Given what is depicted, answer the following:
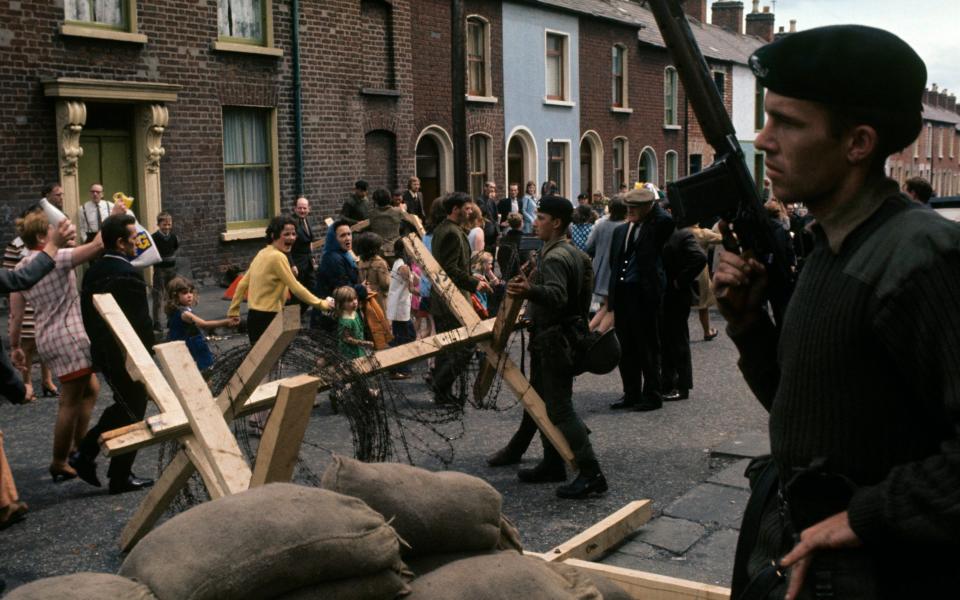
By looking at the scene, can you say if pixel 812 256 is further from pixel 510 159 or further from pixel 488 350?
pixel 510 159

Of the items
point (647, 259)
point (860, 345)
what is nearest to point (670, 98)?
point (647, 259)

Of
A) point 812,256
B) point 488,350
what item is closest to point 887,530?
point 812,256

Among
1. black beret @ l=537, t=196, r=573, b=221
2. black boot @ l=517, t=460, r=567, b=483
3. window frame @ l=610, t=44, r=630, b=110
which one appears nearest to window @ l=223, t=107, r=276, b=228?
black beret @ l=537, t=196, r=573, b=221

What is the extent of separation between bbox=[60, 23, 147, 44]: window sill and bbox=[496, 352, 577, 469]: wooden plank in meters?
11.3

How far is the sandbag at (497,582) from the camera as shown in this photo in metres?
2.68

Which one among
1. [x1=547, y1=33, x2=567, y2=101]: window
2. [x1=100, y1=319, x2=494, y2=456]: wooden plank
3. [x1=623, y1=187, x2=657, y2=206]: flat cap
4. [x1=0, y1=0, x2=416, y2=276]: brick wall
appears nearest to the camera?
[x1=100, y1=319, x2=494, y2=456]: wooden plank

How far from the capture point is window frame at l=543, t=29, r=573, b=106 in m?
28.9

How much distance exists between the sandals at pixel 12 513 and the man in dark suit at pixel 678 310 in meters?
5.57

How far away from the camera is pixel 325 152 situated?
1975cm

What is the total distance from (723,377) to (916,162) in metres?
60.5

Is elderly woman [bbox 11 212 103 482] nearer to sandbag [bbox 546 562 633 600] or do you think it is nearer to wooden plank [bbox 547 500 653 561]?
wooden plank [bbox 547 500 653 561]

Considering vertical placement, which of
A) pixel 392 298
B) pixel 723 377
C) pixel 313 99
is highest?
pixel 313 99

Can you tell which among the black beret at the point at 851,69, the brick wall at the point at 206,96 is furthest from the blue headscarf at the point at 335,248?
the black beret at the point at 851,69

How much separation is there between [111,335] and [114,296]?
28 centimetres
